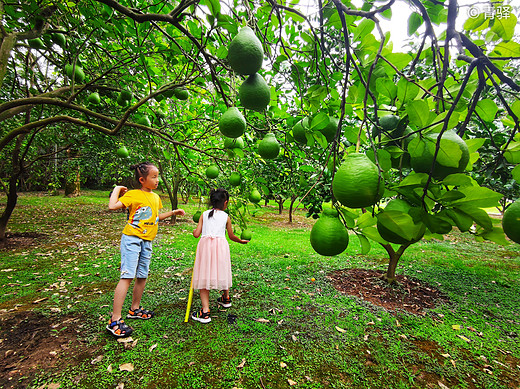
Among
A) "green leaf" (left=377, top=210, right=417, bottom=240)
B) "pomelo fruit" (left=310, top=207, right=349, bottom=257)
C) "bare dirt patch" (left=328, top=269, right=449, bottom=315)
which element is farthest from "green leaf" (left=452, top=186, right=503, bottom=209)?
"bare dirt patch" (left=328, top=269, right=449, bottom=315)

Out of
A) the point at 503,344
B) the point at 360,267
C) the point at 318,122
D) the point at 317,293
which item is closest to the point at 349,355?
the point at 317,293

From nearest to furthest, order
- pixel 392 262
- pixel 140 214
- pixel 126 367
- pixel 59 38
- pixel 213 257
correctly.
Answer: pixel 126 367
pixel 140 214
pixel 59 38
pixel 213 257
pixel 392 262

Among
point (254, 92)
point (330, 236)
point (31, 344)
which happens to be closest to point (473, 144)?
point (330, 236)

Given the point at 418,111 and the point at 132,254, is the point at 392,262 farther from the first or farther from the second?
the point at 418,111

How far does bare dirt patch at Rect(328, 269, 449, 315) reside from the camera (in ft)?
14.1

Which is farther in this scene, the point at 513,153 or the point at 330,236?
the point at 330,236

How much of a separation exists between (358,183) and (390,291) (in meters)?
4.93

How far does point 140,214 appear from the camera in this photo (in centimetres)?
300

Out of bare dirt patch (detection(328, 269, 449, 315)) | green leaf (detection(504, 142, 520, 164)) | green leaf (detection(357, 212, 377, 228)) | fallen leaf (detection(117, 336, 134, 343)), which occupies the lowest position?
fallen leaf (detection(117, 336, 134, 343))

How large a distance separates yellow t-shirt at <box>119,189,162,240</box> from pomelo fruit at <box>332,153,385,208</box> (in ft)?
9.02

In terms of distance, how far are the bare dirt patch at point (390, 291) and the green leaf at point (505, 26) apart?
4.21 metres

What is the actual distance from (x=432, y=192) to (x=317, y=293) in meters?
4.20

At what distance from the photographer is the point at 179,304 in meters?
3.89

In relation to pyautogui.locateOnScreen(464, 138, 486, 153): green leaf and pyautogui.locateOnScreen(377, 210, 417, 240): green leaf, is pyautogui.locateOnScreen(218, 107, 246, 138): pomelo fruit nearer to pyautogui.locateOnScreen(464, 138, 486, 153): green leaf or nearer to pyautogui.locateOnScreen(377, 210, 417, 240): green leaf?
pyautogui.locateOnScreen(377, 210, 417, 240): green leaf
